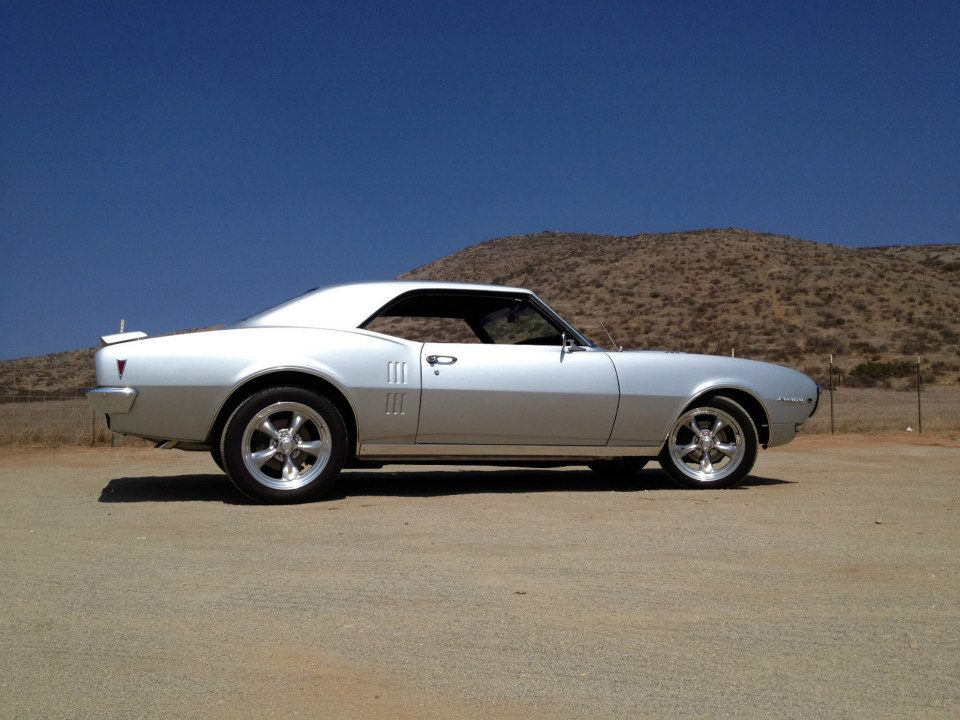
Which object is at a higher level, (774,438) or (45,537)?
(774,438)

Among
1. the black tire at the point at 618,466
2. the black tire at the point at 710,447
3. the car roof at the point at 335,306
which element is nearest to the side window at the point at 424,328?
the car roof at the point at 335,306

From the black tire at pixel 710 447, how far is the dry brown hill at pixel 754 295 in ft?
84.1

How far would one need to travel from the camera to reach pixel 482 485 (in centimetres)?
714

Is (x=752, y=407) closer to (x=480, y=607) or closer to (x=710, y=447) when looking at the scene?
(x=710, y=447)

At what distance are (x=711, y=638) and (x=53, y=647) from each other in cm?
206

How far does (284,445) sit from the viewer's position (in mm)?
5941

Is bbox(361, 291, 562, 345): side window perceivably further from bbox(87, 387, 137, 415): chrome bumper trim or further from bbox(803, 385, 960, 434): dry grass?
bbox(803, 385, 960, 434): dry grass

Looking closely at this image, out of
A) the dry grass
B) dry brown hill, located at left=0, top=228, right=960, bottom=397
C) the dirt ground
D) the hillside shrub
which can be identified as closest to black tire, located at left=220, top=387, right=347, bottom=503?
the dirt ground

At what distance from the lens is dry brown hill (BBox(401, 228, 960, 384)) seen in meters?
36.7


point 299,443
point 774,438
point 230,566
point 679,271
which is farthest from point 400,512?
point 679,271

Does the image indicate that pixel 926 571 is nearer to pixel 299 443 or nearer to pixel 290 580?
pixel 290 580

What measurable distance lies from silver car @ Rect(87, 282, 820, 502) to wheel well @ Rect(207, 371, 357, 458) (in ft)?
0.04

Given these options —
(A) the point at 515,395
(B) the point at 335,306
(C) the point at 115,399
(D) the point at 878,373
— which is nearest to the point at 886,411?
(D) the point at 878,373

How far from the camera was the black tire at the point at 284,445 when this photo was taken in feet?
19.2
